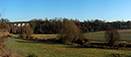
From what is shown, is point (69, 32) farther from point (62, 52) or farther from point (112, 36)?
point (62, 52)

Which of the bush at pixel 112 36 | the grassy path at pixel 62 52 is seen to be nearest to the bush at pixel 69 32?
the bush at pixel 112 36

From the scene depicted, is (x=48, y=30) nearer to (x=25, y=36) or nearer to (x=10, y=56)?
(x=25, y=36)

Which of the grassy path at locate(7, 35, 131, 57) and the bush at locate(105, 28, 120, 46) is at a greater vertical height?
the bush at locate(105, 28, 120, 46)

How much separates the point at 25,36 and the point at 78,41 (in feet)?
59.4

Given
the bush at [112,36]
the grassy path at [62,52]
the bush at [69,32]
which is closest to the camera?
the grassy path at [62,52]

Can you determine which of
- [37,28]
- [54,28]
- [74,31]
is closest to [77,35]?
[74,31]

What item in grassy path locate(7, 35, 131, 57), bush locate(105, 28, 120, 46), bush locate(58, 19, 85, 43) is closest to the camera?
grassy path locate(7, 35, 131, 57)

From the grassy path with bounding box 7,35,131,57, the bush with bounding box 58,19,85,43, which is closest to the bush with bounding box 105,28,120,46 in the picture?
the grassy path with bounding box 7,35,131,57

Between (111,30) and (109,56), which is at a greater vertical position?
(111,30)

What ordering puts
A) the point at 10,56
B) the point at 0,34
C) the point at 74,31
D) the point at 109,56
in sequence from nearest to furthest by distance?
the point at 10,56 < the point at 0,34 < the point at 109,56 < the point at 74,31

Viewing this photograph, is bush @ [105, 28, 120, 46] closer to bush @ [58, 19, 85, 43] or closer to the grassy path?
the grassy path

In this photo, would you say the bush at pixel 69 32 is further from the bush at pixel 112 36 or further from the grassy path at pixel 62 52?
the grassy path at pixel 62 52

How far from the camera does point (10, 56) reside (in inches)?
204

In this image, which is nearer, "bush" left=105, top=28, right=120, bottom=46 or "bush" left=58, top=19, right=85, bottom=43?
"bush" left=105, top=28, right=120, bottom=46
